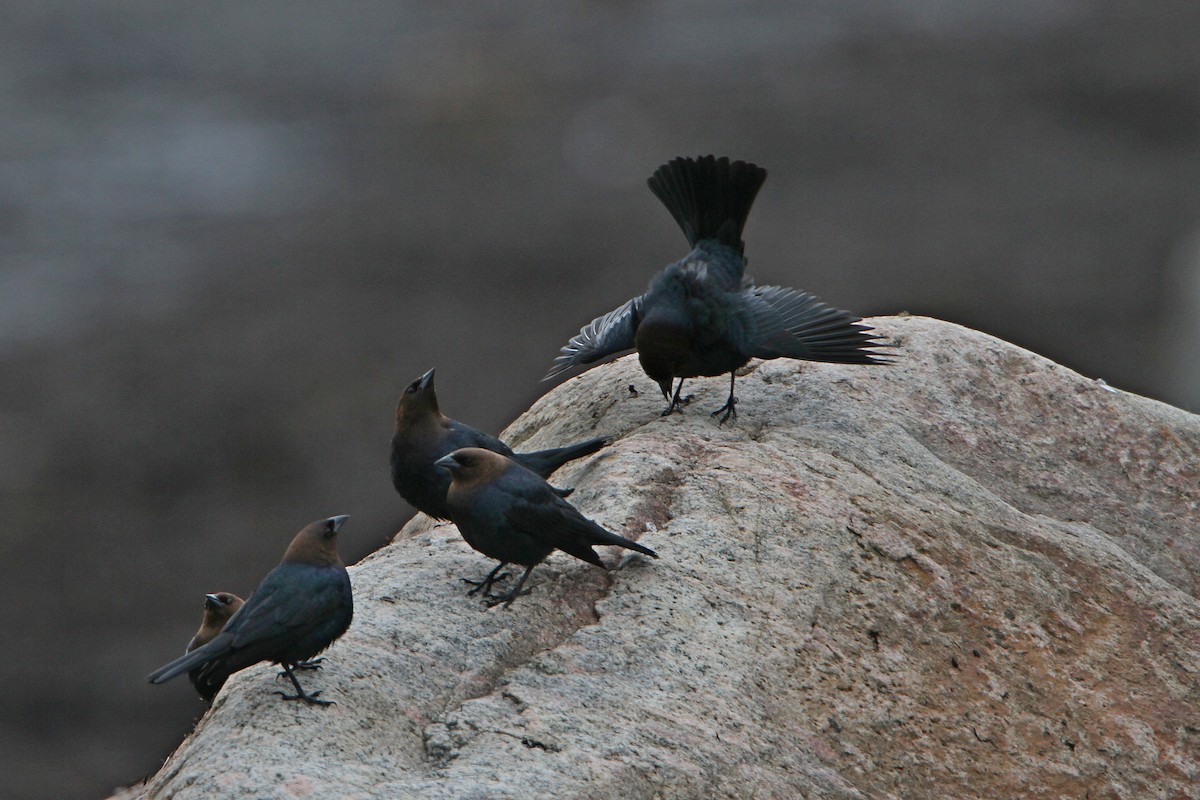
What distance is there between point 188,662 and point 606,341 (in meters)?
3.50

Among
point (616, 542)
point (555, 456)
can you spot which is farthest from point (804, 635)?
point (555, 456)

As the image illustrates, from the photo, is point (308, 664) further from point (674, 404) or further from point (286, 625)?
point (674, 404)

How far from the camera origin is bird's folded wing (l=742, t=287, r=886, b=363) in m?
6.83

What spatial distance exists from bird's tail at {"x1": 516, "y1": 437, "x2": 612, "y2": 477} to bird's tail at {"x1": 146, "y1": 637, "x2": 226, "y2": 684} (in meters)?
1.81

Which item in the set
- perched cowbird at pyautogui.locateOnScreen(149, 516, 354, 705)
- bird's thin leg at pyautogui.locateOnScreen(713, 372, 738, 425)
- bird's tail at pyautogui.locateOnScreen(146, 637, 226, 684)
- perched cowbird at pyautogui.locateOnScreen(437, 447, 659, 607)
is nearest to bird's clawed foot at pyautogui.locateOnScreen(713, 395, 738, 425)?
bird's thin leg at pyautogui.locateOnScreen(713, 372, 738, 425)

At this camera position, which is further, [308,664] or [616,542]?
[616,542]

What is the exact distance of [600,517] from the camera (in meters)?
5.74

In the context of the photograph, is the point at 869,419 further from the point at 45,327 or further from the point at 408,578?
the point at 45,327

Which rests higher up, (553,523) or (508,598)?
(553,523)

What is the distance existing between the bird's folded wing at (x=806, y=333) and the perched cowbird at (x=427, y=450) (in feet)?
3.57

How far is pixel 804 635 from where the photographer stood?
5238 millimetres

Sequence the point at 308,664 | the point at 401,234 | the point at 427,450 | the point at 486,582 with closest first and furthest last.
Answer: the point at 308,664, the point at 486,582, the point at 427,450, the point at 401,234

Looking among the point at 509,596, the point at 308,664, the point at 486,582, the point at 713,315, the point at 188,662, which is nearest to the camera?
the point at 188,662

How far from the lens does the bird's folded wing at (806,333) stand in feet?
22.4
